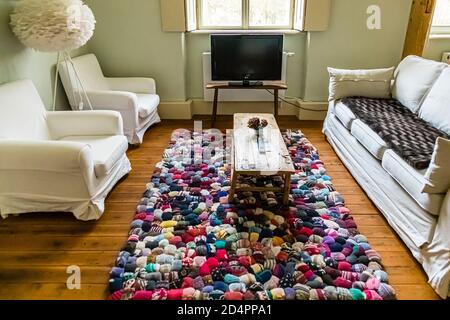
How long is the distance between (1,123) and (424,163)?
106 inches

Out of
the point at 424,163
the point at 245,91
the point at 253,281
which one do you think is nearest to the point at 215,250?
the point at 253,281

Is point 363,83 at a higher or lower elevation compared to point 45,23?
lower

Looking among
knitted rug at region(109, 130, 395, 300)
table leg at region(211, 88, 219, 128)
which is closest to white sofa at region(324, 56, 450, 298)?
knitted rug at region(109, 130, 395, 300)

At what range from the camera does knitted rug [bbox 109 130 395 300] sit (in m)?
1.66

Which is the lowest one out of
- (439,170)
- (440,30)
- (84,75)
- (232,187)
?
(232,187)

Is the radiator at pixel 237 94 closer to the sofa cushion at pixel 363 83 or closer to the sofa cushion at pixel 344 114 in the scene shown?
the sofa cushion at pixel 363 83

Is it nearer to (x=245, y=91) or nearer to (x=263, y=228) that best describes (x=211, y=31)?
(x=245, y=91)

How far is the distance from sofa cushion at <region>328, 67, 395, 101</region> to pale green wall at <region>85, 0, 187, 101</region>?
1.91m

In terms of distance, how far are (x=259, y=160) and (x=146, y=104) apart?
5.69ft

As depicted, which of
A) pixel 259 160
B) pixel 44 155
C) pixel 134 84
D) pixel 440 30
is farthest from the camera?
pixel 440 30

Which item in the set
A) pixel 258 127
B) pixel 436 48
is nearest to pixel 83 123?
pixel 258 127

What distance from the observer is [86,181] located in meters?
2.13

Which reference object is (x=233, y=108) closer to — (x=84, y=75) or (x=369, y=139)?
(x=84, y=75)

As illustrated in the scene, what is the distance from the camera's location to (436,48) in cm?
423
